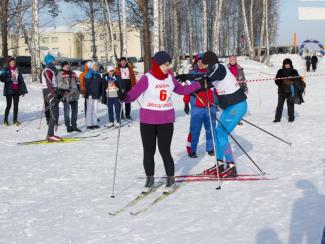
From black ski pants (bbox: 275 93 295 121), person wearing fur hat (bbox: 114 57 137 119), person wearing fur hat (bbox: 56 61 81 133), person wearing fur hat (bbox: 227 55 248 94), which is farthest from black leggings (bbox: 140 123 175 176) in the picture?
person wearing fur hat (bbox: 114 57 137 119)

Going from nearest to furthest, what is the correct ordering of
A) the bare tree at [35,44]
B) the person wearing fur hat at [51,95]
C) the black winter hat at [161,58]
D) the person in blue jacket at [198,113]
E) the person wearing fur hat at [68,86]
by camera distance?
the black winter hat at [161,58] < the person in blue jacket at [198,113] < the person wearing fur hat at [51,95] < the person wearing fur hat at [68,86] < the bare tree at [35,44]

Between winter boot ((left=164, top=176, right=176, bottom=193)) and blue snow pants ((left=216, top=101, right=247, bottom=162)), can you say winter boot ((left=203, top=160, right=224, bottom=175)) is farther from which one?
winter boot ((left=164, top=176, right=176, bottom=193))

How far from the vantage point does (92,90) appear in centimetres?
1186

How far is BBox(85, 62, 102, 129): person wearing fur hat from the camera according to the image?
11859 mm

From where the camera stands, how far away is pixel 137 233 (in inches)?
176

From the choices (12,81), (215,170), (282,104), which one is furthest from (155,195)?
(12,81)

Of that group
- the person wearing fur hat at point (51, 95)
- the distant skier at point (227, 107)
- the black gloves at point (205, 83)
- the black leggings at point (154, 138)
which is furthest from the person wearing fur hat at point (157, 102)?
the person wearing fur hat at point (51, 95)

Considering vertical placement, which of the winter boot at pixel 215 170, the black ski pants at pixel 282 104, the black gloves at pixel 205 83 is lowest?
the winter boot at pixel 215 170

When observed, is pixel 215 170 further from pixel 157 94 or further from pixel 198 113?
pixel 157 94

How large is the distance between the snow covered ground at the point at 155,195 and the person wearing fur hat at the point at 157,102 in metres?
0.65

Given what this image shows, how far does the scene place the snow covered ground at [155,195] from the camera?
4426 millimetres

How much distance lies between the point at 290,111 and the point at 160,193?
721 centimetres

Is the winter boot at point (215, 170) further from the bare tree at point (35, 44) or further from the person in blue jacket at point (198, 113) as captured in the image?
the bare tree at point (35, 44)

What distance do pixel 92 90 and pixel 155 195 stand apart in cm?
653
